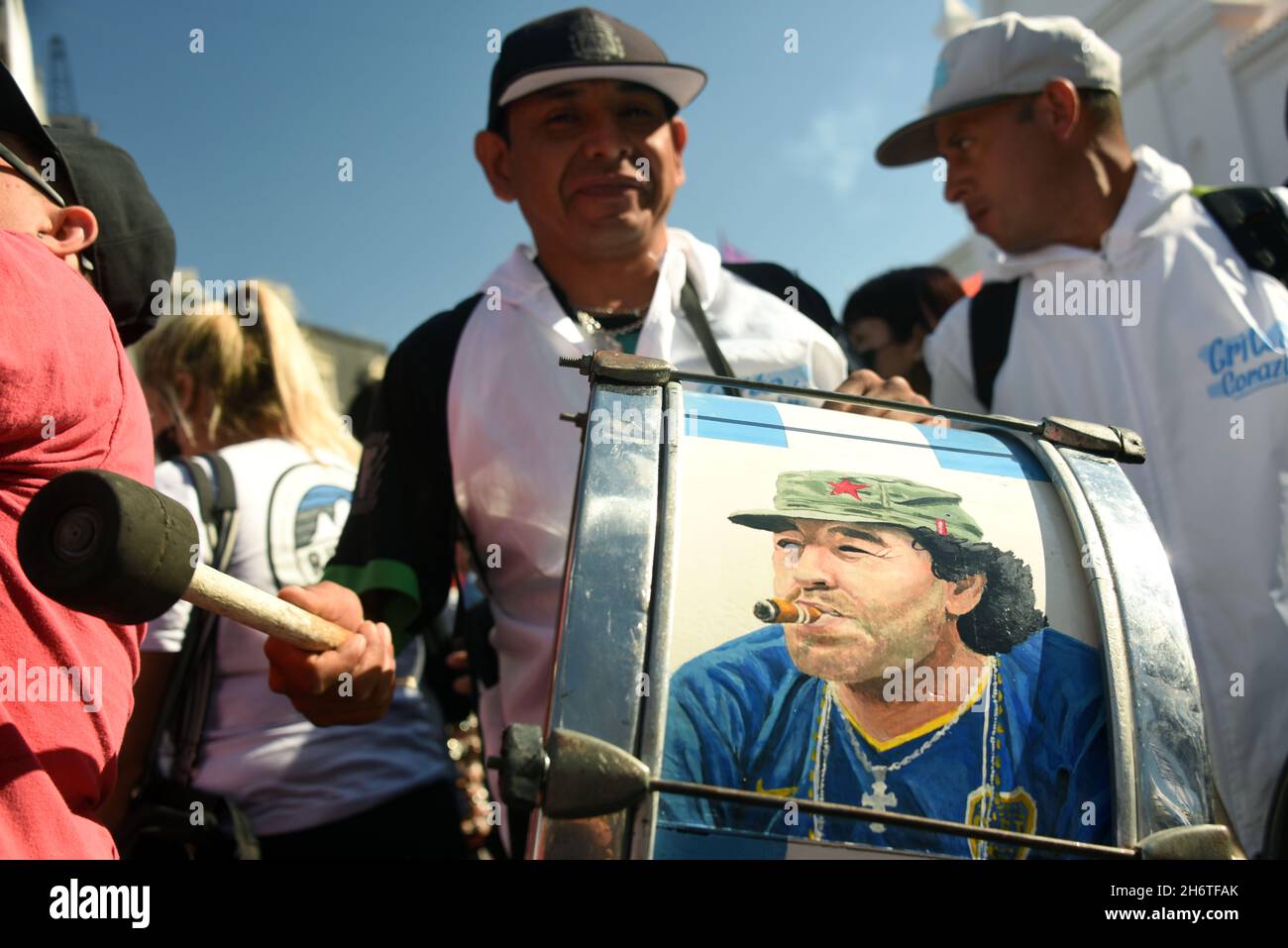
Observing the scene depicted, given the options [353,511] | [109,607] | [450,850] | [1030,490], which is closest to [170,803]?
[450,850]

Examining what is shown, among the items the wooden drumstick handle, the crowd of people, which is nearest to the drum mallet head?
the wooden drumstick handle

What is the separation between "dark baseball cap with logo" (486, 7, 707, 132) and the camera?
2.30 meters

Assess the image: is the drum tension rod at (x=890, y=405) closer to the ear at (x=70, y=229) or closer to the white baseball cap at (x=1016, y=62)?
the ear at (x=70, y=229)

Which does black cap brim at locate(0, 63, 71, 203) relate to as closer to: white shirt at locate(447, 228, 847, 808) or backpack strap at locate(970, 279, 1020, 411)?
white shirt at locate(447, 228, 847, 808)

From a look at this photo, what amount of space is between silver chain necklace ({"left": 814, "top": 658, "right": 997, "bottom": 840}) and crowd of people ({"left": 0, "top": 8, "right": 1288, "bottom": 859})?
730 millimetres

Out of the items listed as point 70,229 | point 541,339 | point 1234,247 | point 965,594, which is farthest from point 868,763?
point 1234,247

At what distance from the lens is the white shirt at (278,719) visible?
8.18 ft

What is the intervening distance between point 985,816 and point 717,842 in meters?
0.32

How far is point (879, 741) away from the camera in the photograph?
129 centimetres

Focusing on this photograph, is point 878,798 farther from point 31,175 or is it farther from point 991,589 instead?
point 31,175

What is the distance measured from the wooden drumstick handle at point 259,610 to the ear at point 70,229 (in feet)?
1.84

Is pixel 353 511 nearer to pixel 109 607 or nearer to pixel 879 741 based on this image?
pixel 109 607

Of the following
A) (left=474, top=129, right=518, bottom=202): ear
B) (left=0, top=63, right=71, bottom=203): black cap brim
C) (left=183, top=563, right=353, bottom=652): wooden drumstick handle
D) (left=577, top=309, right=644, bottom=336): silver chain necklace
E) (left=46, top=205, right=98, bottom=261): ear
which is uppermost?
(left=474, top=129, right=518, bottom=202): ear
